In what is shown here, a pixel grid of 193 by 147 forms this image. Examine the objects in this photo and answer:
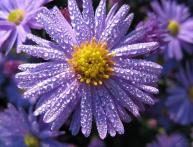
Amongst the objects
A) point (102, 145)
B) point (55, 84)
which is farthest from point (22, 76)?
point (102, 145)

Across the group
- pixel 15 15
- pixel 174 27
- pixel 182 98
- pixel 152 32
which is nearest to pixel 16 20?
pixel 15 15

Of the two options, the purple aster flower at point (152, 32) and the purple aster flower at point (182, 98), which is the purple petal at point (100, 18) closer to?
the purple aster flower at point (152, 32)

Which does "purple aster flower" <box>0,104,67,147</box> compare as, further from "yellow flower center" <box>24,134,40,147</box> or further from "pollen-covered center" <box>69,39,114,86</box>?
"pollen-covered center" <box>69,39,114,86</box>

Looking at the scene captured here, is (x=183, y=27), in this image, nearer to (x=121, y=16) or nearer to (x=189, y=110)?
(x=189, y=110)

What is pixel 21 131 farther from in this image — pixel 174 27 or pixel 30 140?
pixel 174 27

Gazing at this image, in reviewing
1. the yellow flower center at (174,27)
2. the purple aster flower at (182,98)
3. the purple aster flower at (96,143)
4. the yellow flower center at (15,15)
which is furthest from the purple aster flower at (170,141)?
the yellow flower center at (15,15)

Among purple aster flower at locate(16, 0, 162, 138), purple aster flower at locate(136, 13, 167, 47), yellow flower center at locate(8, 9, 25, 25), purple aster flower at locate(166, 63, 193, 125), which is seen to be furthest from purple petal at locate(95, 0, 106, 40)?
purple aster flower at locate(166, 63, 193, 125)
